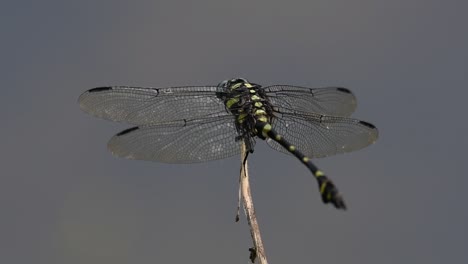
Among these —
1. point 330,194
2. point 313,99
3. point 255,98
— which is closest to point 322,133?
point 313,99

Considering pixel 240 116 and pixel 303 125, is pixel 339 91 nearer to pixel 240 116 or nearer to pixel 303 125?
pixel 303 125

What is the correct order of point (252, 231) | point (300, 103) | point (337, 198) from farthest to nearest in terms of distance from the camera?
point (300, 103), point (252, 231), point (337, 198)

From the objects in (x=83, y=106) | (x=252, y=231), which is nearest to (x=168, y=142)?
(x=83, y=106)

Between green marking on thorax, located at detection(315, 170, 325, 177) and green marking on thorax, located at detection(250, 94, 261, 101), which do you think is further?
green marking on thorax, located at detection(250, 94, 261, 101)

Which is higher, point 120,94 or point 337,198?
point 120,94

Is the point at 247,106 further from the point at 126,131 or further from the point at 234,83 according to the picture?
the point at 126,131

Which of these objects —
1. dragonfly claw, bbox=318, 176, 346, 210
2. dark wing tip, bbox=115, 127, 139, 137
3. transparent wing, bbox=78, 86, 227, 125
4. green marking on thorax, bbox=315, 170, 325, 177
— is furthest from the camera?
transparent wing, bbox=78, 86, 227, 125

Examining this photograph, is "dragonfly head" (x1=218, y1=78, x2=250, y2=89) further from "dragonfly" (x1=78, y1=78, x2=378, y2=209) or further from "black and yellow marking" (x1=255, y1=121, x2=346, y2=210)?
"black and yellow marking" (x1=255, y1=121, x2=346, y2=210)

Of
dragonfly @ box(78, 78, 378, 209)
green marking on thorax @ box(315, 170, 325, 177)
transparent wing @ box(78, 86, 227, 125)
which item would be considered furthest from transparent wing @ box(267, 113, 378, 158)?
green marking on thorax @ box(315, 170, 325, 177)
